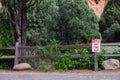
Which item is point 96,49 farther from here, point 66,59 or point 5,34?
point 5,34

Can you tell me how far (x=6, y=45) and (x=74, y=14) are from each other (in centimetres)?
788

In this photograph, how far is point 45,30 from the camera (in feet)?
87.1

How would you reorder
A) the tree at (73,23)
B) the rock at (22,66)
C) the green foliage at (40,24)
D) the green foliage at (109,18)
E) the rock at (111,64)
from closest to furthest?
the rock at (111,64), the rock at (22,66), the tree at (73,23), the green foliage at (40,24), the green foliage at (109,18)

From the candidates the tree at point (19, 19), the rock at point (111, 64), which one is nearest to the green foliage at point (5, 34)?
the tree at point (19, 19)

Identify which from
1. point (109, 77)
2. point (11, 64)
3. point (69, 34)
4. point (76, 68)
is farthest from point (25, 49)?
point (69, 34)

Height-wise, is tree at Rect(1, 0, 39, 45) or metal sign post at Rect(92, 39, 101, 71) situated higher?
tree at Rect(1, 0, 39, 45)

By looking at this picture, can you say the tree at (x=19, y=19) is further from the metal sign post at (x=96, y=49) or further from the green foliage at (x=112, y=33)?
the green foliage at (x=112, y=33)

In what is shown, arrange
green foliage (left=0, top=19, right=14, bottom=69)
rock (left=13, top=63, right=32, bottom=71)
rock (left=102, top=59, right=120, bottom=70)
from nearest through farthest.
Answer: rock (left=102, top=59, right=120, bottom=70)
rock (left=13, top=63, right=32, bottom=71)
green foliage (left=0, top=19, right=14, bottom=69)

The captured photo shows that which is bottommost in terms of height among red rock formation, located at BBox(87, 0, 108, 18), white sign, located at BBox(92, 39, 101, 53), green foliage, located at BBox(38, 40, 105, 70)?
green foliage, located at BBox(38, 40, 105, 70)

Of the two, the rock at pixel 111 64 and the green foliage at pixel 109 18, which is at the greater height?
the green foliage at pixel 109 18

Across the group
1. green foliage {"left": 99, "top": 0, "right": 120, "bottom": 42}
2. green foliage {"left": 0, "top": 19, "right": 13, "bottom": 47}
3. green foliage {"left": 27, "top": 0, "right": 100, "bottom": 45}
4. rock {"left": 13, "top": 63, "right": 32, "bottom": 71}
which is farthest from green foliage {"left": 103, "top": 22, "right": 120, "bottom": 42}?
rock {"left": 13, "top": 63, "right": 32, "bottom": 71}

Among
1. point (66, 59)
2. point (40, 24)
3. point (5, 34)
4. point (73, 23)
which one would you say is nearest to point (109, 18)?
point (40, 24)

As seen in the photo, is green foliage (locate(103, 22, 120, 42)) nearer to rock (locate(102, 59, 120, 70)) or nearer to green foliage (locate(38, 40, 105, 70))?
green foliage (locate(38, 40, 105, 70))

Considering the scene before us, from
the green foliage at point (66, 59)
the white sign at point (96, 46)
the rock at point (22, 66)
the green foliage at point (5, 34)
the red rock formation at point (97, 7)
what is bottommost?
the rock at point (22, 66)
